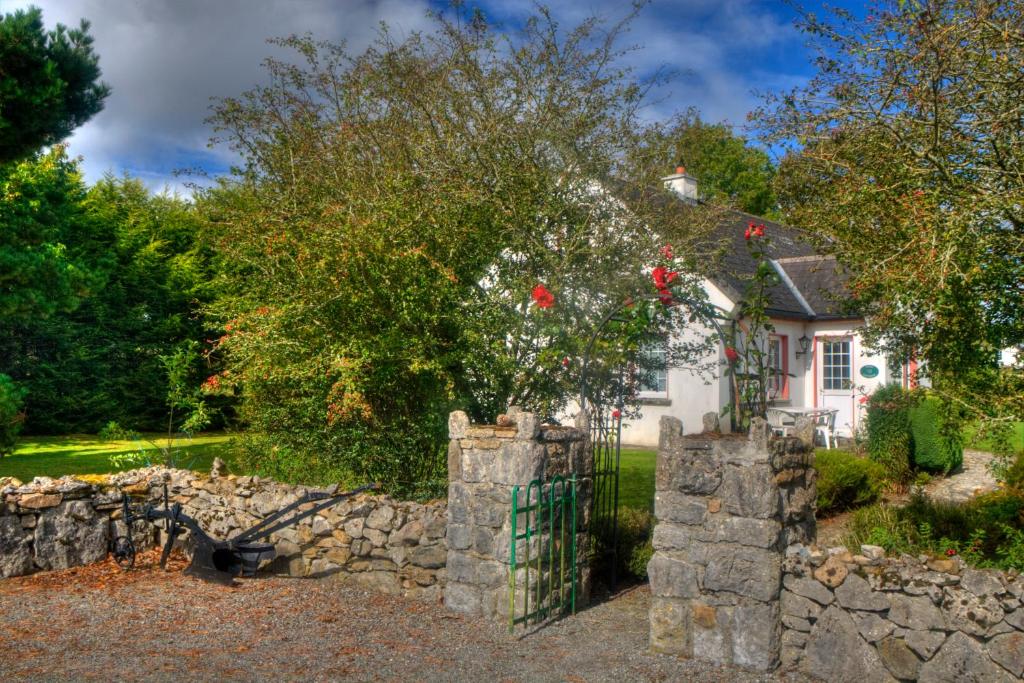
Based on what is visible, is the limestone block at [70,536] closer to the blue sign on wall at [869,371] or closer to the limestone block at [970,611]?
the limestone block at [970,611]

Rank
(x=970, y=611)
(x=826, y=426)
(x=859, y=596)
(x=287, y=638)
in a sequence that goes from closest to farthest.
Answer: (x=970, y=611)
(x=859, y=596)
(x=287, y=638)
(x=826, y=426)

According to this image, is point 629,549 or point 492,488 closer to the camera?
point 492,488

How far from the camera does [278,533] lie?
798cm

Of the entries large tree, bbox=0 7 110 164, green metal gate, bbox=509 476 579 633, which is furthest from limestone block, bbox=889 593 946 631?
large tree, bbox=0 7 110 164

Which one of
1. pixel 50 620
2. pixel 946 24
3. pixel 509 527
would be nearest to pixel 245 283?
pixel 50 620

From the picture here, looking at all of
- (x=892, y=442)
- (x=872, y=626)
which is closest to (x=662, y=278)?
(x=872, y=626)

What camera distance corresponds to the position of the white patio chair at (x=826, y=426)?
15.8 metres

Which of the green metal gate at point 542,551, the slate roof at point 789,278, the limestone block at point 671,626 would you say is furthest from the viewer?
the slate roof at point 789,278

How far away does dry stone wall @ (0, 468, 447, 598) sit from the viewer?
7285mm

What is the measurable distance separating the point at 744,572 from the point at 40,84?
632cm

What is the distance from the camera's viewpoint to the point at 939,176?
6379 millimetres

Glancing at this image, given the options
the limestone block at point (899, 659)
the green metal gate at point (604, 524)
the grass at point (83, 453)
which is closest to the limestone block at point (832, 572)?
the limestone block at point (899, 659)

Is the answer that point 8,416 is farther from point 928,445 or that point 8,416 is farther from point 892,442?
point 928,445

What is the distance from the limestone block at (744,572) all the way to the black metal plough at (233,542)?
3.38 metres
